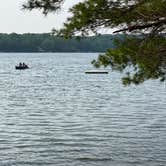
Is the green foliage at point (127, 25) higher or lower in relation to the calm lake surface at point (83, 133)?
higher

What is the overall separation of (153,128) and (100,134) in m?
3.45

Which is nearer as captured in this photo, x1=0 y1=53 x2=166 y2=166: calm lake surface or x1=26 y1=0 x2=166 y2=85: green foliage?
x1=26 y1=0 x2=166 y2=85: green foliage

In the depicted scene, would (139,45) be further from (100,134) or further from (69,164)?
(100,134)

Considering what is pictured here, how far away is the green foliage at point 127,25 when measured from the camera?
1324 cm

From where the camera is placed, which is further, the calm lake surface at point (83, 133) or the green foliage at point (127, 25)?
the calm lake surface at point (83, 133)

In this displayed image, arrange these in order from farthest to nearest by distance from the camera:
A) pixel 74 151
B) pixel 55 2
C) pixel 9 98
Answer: pixel 9 98
pixel 74 151
pixel 55 2

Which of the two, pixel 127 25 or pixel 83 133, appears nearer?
pixel 127 25

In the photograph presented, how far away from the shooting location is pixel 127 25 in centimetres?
1409

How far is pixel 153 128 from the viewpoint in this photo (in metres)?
29.2

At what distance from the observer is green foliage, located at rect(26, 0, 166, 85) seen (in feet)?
43.4

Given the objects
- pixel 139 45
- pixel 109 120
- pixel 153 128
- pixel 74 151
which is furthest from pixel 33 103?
pixel 139 45

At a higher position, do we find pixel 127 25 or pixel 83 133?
pixel 127 25

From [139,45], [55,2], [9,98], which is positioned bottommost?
[9,98]

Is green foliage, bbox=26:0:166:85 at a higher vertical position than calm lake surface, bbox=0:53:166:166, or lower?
higher
